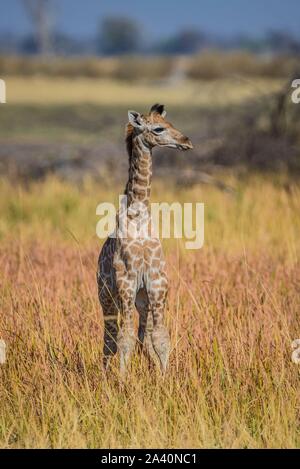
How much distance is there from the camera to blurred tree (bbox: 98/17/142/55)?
13725 cm

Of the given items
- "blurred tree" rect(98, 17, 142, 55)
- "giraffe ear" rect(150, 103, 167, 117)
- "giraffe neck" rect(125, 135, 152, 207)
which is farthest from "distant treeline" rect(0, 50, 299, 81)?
"blurred tree" rect(98, 17, 142, 55)

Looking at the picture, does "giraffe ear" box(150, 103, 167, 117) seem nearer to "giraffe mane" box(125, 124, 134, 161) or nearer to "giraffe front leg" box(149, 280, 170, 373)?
"giraffe mane" box(125, 124, 134, 161)

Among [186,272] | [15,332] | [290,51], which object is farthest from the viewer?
[290,51]

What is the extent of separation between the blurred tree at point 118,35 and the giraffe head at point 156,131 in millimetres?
134246

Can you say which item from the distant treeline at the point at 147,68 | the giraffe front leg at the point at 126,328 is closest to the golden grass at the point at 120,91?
the distant treeline at the point at 147,68

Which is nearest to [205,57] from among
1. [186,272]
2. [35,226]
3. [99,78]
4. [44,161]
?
[99,78]

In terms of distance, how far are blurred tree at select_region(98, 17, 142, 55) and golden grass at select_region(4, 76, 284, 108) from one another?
90701 millimetres

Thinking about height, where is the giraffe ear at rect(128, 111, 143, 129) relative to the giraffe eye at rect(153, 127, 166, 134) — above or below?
above

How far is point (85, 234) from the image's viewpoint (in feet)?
32.8

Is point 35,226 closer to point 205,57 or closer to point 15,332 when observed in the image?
point 15,332

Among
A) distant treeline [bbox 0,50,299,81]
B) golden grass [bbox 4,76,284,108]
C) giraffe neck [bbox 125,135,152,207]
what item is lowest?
giraffe neck [bbox 125,135,152,207]

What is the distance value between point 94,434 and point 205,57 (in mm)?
46575

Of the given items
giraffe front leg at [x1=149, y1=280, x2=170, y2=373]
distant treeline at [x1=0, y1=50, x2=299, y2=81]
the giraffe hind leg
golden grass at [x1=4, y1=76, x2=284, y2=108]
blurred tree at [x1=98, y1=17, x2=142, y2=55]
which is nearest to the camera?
giraffe front leg at [x1=149, y1=280, x2=170, y2=373]

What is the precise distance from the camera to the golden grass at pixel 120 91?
32.6 meters
